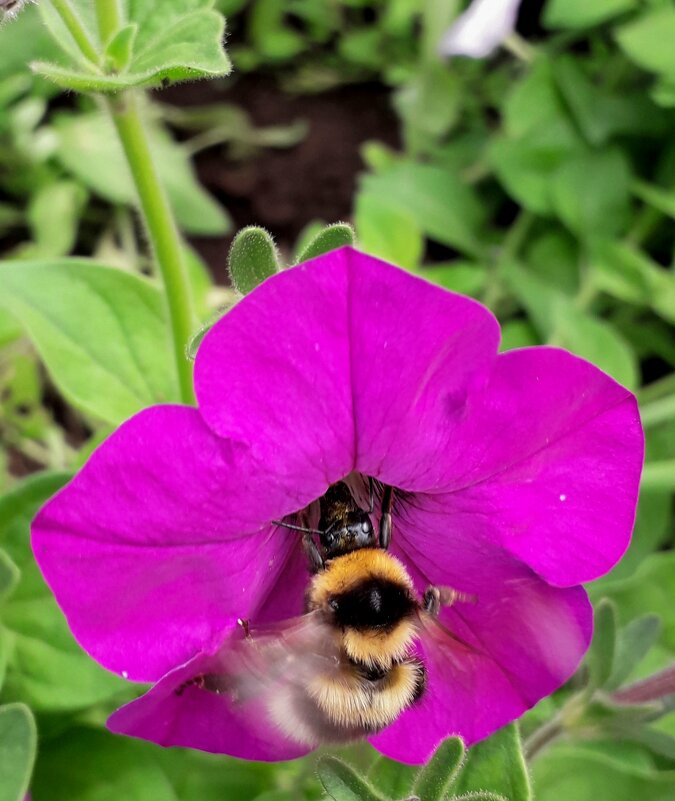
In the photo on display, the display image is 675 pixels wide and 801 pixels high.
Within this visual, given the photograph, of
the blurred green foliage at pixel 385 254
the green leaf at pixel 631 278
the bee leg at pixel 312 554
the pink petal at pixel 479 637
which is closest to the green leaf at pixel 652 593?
the blurred green foliage at pixel 385 254

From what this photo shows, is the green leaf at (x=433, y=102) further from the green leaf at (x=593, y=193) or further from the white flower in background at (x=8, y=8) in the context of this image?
the white flower in background at (x=8, y=8)

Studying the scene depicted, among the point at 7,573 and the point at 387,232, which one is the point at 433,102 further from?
the point at 7,573

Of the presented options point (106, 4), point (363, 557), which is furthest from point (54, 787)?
point (106, 4)

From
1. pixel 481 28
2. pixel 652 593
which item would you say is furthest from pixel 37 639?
pixel 481 28

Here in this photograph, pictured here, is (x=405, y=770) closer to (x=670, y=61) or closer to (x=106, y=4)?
(x=106, y=4)

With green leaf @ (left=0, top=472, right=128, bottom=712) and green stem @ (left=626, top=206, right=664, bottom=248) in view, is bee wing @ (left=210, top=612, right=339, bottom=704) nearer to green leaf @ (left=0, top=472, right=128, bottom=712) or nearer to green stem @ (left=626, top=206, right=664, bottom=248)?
green leaf @ (left=0, top=472, right=128, bottom=712)
